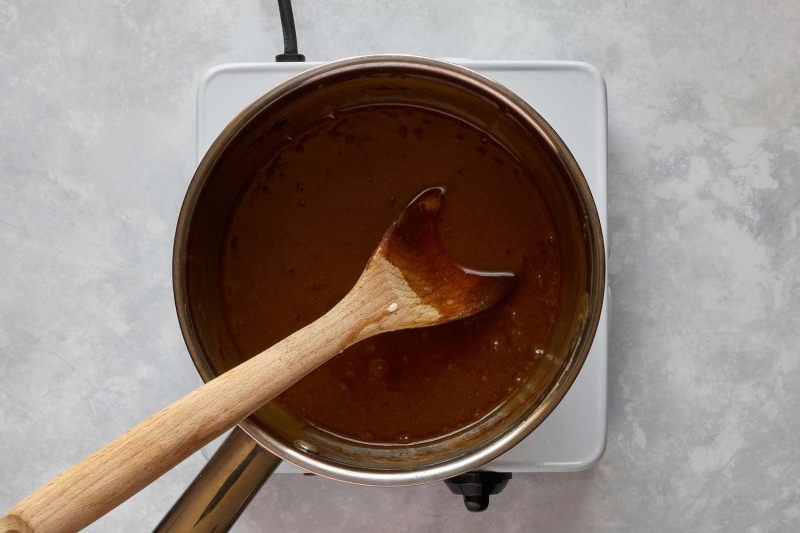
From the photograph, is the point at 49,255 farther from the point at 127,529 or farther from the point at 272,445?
the point at 272,445

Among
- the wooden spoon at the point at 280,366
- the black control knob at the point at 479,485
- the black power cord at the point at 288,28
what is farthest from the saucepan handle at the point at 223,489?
the black power cord at the point at 288,28

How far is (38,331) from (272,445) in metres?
0.45

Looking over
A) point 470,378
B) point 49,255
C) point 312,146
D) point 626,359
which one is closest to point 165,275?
point 49,255

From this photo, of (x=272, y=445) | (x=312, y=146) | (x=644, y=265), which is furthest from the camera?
(x=644, y=265)

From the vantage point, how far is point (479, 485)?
28.4 inches

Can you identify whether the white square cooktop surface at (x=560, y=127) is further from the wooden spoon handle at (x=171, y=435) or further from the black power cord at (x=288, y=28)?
the wooden spoon handle at (x=171, y=435)

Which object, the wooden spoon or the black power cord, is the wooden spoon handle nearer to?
the wooden spoon

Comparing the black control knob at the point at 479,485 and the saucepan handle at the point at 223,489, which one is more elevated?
the saucepan handle at the point at 223,489

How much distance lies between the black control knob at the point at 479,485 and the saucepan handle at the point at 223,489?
0.24m

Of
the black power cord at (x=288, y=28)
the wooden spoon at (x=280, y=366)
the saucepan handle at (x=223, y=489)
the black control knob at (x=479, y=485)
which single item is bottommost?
the black control knob at (x=479, y=485)

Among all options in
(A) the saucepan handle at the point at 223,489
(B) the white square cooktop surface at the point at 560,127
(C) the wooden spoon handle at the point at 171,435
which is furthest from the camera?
(B) the white square cooktop surface at the point at 560,127

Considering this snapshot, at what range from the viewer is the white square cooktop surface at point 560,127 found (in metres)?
0.69

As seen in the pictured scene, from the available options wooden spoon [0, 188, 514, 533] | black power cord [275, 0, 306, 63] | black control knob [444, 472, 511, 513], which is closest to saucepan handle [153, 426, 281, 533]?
wooden spoon [0, 188, 514, 533]

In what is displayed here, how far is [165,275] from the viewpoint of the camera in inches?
32.3
